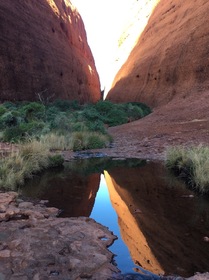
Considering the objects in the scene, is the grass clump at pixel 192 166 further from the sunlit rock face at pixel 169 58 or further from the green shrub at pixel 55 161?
the sunlit rock face at pixel 169 58

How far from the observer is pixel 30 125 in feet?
45.9

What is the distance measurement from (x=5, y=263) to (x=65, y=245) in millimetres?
713

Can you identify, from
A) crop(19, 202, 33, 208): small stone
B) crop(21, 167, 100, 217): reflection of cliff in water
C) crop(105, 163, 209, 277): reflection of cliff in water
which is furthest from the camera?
crop(21, 167, 100, 217): reflection of cliff in water

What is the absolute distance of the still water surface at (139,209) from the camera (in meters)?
3.68

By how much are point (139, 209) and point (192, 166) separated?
94.7 inches

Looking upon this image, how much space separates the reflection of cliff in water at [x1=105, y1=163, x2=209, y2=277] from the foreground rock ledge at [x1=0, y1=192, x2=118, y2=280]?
0.46 metres

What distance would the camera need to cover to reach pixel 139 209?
550 cm

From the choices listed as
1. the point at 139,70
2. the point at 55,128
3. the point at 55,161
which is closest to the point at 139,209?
the point at 55,161

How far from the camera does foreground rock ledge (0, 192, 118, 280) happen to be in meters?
3.08

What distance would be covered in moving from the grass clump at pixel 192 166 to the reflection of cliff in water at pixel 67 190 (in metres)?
2.02

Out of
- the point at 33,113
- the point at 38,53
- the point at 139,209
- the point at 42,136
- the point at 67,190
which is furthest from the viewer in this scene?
the point at 38,53

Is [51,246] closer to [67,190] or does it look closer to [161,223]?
[161,223]

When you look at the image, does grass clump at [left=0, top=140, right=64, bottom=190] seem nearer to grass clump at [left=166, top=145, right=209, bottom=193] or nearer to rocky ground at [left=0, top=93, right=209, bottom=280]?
rocky ground at [left=0, top=93, right=209, bottom=280]

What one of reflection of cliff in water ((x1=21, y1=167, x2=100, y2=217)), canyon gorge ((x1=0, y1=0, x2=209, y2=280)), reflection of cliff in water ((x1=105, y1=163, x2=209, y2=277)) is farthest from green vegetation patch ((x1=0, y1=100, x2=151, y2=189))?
reflection of cliff in water ((x1=105, y1=163, x2=209, y2=277))
